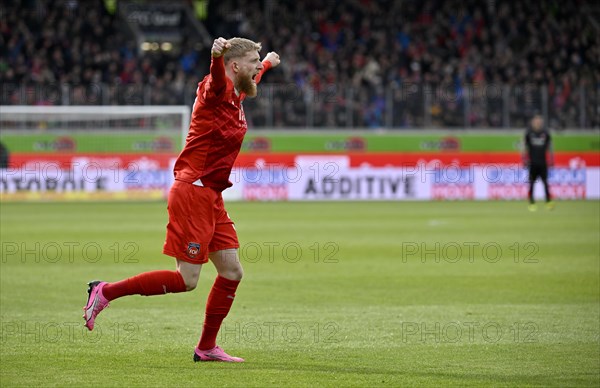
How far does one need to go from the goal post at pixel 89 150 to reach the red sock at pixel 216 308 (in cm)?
A: 2271

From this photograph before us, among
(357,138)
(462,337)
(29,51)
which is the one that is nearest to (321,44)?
(357,138)

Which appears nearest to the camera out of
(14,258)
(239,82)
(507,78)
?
(239,82)

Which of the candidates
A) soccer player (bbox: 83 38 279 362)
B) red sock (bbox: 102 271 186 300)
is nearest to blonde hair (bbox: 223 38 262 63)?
soccer player (bbox: 83 38 279 362)

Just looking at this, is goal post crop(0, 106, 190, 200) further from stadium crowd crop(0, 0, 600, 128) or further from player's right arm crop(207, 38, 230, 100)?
player's right arm crop(207, 38, 230, 100)

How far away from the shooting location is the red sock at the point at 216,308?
7.19 meters

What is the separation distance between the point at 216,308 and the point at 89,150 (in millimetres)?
24453

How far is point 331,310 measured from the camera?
995cm

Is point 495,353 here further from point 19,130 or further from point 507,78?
point 507,78

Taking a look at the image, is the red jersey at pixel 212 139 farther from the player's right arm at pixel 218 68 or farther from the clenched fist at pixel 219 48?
the clenched fist at pixel 219 48

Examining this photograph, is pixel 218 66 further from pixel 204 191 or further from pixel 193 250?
pixel 193 250

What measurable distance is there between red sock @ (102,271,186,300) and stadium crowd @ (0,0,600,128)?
1026 inches

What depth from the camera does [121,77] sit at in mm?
34969

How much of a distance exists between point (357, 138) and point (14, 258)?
2019 cm

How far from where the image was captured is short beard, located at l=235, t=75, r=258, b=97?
274 inches
